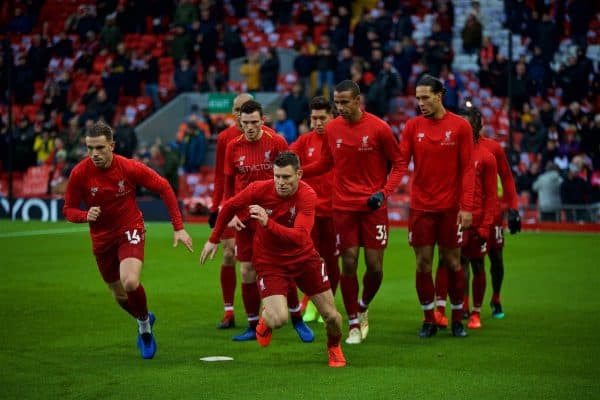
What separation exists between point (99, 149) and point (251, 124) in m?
1.70

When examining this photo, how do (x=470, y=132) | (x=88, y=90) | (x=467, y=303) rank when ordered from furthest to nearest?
(x=88, y=90) < (x=467, y=303) < (x=470, y=132)

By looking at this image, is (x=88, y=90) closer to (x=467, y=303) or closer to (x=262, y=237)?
(x=467, y=303)

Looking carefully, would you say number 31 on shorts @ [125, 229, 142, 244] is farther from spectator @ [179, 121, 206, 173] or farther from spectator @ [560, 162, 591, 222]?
spectator @ [179, 121, 206, 173]

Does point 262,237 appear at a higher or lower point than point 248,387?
higher

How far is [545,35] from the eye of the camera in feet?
92.1

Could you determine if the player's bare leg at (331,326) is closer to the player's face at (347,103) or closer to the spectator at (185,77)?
the player's face at (347,103)

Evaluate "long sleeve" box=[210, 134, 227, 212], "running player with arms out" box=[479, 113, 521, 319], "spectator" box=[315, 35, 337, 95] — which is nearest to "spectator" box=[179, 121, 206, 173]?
"spectator" box=[315, 35, 337, 95]

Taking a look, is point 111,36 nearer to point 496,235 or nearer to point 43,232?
point 43,232

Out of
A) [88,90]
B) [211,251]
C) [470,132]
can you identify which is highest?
[88,90]

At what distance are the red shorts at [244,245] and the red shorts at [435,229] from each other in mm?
1544

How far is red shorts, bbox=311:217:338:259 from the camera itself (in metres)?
12.1

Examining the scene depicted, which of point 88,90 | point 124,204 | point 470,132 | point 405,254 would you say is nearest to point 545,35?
point 405,254

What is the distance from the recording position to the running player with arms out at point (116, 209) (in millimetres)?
10109

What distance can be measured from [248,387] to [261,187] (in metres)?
1.80
